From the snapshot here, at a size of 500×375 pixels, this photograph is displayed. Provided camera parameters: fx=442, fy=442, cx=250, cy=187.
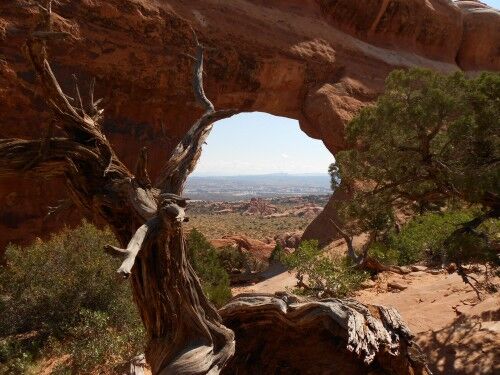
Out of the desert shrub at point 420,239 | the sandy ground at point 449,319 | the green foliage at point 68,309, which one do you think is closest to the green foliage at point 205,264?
the green foliage at point 68,309

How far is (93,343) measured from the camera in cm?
768

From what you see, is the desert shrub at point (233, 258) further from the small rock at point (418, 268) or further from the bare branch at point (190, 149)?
the bare branch at point (190, 149)

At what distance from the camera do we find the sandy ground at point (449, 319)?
5.96 metres

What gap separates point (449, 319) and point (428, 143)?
3111mm

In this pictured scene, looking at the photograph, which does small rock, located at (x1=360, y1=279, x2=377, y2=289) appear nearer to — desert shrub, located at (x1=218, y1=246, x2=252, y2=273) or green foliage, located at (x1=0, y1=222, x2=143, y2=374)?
green foliage, located at (x1=0, y1=222, x2=143, y2=374)

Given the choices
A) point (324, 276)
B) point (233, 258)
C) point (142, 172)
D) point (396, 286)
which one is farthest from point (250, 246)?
point (142, 172)

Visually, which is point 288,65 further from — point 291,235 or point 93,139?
point 93,139

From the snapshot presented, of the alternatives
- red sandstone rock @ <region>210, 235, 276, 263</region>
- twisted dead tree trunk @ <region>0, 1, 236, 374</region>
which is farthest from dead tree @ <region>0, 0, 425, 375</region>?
red sandstone rock @ <region>210, 235, 276, 263</region>

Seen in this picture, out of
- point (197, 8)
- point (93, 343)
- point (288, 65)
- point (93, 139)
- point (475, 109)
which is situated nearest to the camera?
point (93, 139)

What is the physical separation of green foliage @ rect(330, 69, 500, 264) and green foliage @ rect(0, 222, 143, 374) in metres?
5.16

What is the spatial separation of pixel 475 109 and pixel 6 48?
14861mm

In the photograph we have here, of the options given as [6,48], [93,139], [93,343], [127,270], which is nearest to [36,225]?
[6,48]

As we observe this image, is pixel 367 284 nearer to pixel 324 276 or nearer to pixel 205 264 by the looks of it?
pixel 324 276

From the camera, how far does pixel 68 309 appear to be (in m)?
9.22
